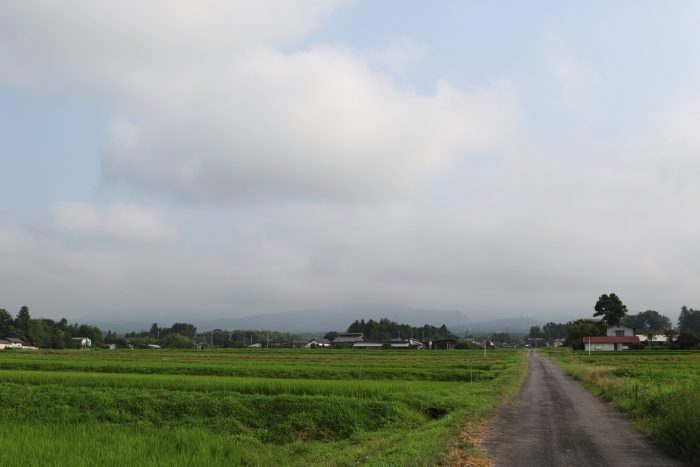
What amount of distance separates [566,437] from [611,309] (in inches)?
4943

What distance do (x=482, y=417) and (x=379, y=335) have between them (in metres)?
171

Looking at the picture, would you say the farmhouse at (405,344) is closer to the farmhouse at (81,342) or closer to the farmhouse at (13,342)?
the farmhouse at (81,342)

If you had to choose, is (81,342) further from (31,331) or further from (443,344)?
(443,344)

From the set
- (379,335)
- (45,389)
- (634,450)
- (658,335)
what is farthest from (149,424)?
(379,335)

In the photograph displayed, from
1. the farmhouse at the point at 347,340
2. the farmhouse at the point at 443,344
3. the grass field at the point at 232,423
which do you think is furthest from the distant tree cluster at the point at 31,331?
the grass field at the point at 232,423

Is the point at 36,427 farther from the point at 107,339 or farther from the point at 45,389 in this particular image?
the point at 107,339

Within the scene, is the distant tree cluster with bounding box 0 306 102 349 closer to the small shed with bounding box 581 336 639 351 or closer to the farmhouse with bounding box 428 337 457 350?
the farmhouse with bounding box 428 337 457 350

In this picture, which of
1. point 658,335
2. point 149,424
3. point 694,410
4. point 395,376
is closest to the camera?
point 694,410

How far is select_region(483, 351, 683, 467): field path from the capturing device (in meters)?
11.7

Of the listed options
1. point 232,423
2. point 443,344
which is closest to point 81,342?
point 443,344

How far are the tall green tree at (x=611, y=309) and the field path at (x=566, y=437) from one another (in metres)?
115

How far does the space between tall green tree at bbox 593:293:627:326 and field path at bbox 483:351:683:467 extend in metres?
115

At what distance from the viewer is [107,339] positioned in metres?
152

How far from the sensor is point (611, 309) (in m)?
126
